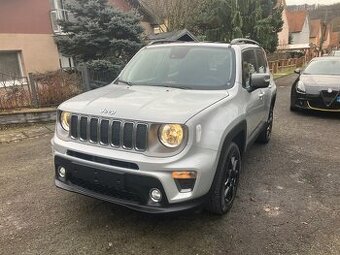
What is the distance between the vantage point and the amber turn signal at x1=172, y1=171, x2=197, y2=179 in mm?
2996

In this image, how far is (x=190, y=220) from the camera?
3.70m

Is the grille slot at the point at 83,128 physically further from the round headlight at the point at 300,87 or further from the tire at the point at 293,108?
the tire at the point at 293,108

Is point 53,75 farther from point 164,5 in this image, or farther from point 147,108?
point 164,5

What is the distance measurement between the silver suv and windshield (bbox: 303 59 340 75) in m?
6.03

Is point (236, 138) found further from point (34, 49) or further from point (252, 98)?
point (34, 49)

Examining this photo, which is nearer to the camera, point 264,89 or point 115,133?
point 115,133

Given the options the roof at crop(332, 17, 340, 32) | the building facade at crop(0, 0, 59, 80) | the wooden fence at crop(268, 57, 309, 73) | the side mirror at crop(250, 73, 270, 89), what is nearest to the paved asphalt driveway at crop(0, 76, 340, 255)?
the side mirror at crop(250, 73, 270, 89)

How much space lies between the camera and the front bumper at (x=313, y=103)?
27.5 feet

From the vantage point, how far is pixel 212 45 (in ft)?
15.2

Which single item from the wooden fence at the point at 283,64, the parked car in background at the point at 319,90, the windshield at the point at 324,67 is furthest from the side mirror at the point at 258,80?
the wooden fence at the point at 283,64

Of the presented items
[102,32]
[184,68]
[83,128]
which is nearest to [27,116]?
[102,32]

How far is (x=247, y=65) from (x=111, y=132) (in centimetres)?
233

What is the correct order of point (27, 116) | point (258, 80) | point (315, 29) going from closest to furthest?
1. point (258, 80)
2. point (27, 116)
3. point (315, 29)

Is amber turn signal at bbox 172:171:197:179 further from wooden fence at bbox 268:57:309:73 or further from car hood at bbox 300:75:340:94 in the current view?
wooden fence at bbox 268:57:309:73
